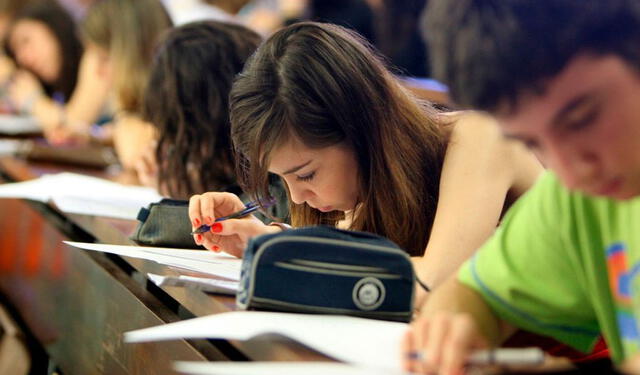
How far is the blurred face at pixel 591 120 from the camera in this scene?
2.84ft

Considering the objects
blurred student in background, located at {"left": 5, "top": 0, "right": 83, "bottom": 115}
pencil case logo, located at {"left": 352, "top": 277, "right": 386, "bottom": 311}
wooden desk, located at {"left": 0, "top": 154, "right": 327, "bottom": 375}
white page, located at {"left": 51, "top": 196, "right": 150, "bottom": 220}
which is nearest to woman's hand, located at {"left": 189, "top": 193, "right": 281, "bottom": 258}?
wooden desk, located at {"left": 0, "top": 154, "right": 327, "bottom": 375}

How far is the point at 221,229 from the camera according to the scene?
1685 mm

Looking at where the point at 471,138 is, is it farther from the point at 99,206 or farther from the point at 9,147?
the point at 9,147

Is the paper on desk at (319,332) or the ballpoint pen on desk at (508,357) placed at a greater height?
the ballpoint pen on desk at (508,357)

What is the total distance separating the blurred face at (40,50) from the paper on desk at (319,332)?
4.12 metres

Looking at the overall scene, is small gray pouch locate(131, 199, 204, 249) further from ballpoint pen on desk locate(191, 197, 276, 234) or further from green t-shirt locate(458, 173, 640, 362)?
green t-shirt locate(458, 173, 640, 362)

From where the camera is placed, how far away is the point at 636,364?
856mm

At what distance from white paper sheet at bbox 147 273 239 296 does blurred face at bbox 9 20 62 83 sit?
3.84m

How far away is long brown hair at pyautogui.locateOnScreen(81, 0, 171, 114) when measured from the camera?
3402mm

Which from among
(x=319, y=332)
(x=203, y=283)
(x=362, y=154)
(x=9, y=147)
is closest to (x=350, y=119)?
(x=362, y=154)

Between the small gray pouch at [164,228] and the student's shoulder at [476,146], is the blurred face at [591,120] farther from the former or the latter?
the small gray pouch at [164,228]

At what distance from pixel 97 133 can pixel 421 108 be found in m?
2.75

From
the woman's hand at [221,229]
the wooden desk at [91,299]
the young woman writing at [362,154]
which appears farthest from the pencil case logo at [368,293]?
the woman's hand at [221,229]

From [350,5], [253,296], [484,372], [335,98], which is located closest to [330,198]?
[335,98]
